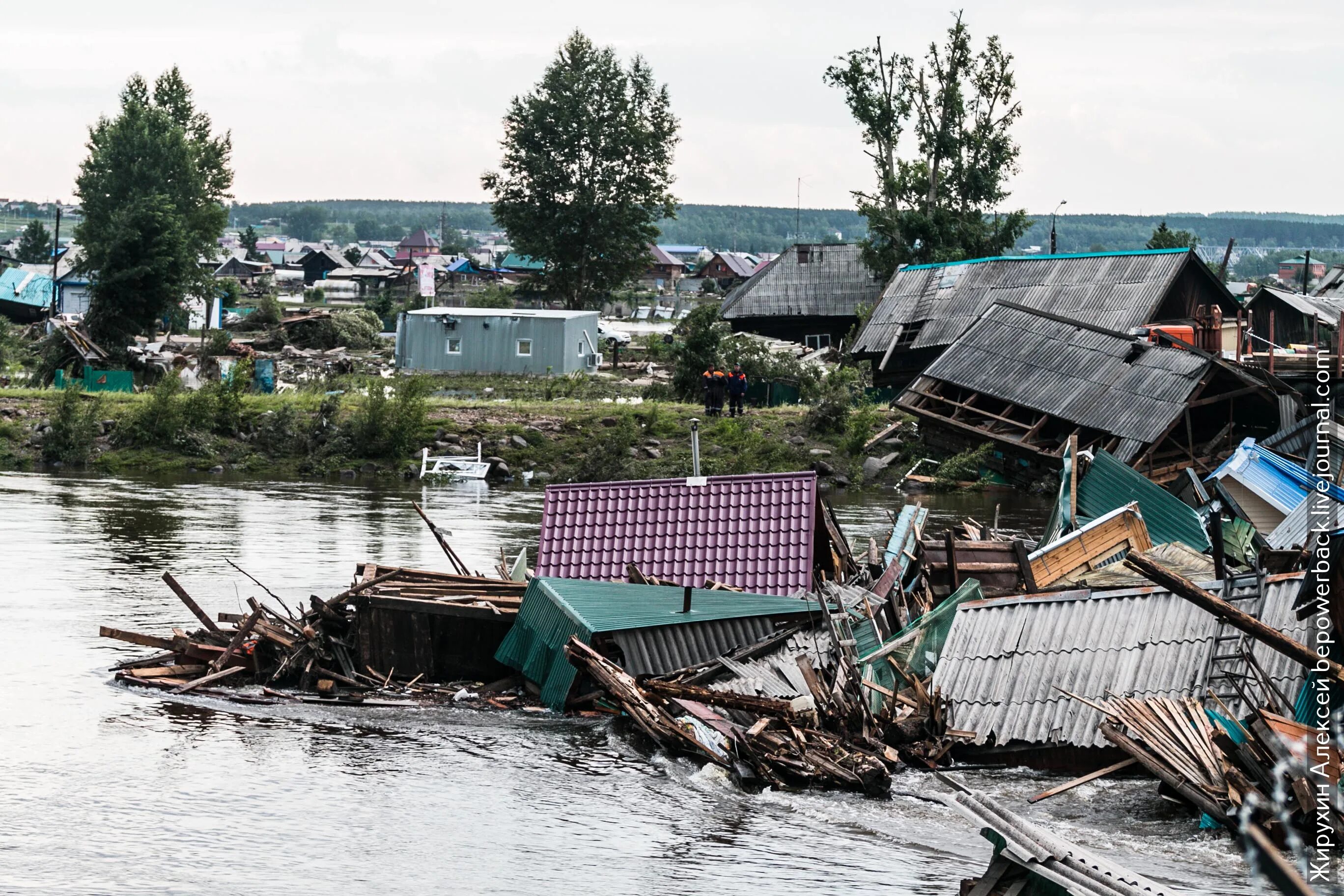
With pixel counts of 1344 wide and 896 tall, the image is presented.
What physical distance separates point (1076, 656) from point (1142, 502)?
18.3 ft

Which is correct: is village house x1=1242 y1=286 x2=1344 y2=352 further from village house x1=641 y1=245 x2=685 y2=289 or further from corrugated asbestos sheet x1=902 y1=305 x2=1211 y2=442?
village house x1=641 y1=245 x2=685 y2=289

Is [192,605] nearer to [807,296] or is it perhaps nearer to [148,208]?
[148,208]

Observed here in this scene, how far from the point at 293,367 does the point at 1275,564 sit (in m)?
41.4

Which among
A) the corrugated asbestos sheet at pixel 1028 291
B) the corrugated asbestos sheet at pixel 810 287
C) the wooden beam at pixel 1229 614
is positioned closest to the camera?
the wooden beam at pixel 1229 614

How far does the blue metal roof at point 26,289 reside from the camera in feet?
233

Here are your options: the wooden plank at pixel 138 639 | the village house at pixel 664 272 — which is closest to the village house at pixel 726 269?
the village house at pixel 664 272

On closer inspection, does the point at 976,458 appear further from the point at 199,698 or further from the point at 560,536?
the point at 199,698

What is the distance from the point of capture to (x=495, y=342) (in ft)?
157

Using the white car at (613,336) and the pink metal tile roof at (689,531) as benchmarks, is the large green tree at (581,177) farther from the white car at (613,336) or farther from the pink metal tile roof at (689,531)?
the pink metal tile roof at (689,531)

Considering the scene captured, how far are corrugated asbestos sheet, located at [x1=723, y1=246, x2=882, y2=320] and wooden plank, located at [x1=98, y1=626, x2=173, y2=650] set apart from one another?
43.6 m

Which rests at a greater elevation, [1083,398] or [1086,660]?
[1083,398]

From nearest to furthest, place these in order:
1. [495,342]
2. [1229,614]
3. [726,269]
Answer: [1229,614] < [495,342] < [726,269]

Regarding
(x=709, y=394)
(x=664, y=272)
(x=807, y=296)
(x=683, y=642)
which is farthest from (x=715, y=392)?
(x=664, y=272)

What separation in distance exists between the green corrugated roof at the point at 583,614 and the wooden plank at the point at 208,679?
2768mm
